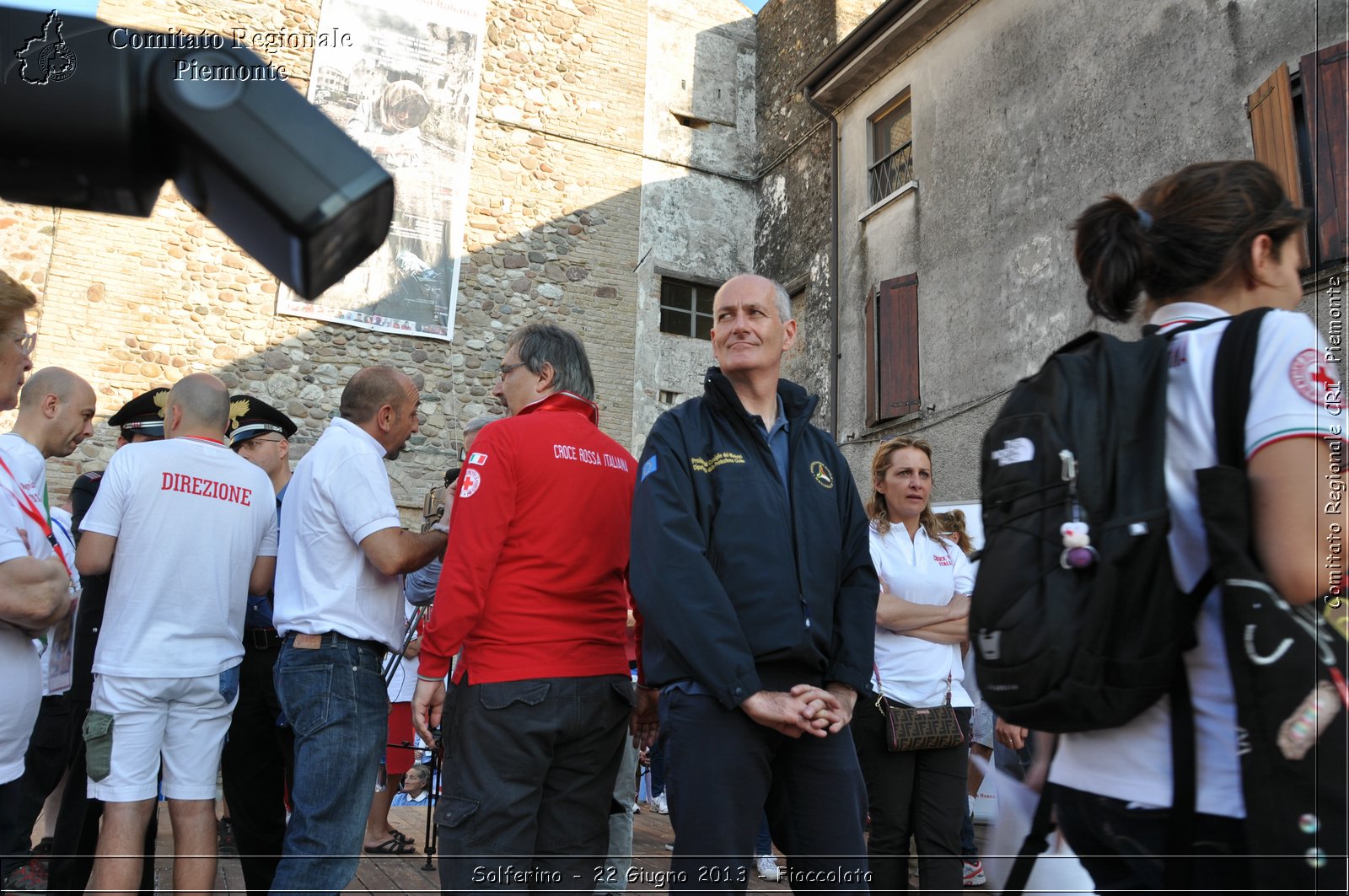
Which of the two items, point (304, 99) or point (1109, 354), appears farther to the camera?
point (1109, 354)

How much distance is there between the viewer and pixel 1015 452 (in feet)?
4.82

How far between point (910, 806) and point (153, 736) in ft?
8.96

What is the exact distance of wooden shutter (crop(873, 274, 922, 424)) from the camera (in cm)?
1085

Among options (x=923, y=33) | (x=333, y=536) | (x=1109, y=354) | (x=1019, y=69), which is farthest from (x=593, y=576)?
(x=923, y=33)

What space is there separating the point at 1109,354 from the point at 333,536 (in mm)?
2655

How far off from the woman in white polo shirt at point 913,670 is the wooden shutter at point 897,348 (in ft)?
21.8

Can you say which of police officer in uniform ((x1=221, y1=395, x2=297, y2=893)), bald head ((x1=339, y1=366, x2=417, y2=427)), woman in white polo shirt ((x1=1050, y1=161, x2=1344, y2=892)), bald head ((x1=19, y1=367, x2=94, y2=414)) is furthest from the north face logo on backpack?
bald head ((x1=19, y1=367, x2=94, y2=414))

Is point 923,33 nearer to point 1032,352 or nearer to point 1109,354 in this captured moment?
point 1032,352

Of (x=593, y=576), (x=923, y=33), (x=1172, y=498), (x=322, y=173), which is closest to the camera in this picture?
(x=322, y=173)

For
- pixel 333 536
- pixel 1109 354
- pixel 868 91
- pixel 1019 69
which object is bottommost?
pixel 333 536

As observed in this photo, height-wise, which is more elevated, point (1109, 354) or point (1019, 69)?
point (1019, 69)

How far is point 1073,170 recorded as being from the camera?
891cm

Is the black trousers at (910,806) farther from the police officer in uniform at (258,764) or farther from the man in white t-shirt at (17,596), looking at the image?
the man in white t-shirt at (17,596)

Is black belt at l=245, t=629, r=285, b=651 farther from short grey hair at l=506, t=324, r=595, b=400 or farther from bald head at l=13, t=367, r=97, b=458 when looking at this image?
short grey hair at l=506, t=324, r=595, b=400
